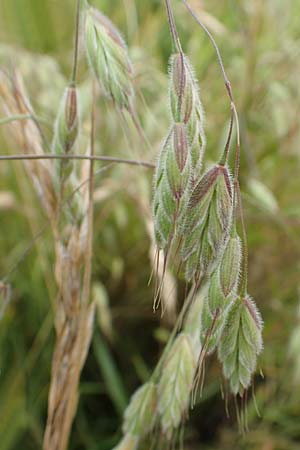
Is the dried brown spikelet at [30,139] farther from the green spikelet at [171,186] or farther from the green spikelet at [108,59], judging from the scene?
the green spikelet at [171,186]

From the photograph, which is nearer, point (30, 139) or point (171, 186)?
point (171, 186)

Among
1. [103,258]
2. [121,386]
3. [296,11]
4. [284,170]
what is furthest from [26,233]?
[296,11]

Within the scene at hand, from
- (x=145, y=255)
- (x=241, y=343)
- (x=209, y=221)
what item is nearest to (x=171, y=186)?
(x=209, y=221)

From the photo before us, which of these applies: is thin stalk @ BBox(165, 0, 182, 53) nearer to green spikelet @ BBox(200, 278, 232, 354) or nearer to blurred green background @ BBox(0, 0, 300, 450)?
Result: green spikelet @ BBox(200, 278, 232, 354)

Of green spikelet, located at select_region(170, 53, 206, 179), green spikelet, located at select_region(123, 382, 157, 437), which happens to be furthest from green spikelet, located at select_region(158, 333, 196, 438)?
green spikelet, located at select_region(170, 53, 206, 179)

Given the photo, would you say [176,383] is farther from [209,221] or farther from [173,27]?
[173,27]

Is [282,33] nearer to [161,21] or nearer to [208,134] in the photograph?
[208,134]

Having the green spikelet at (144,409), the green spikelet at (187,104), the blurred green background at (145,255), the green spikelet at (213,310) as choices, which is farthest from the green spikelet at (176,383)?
the blurred green background at (145,255)
